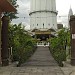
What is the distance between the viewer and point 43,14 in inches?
3270

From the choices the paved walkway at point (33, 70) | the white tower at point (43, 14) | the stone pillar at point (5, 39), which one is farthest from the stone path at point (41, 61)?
the white tower at point (43, 14)

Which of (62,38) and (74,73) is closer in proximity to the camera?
(74,73)

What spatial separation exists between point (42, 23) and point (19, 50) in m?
62.5

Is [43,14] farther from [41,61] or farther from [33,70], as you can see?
[33,70]

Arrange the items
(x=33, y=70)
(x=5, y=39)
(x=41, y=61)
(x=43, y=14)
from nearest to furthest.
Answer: (x=33, y=70) < (x=5, y=39) < (x=41, y=61) < (x=43, y=14)

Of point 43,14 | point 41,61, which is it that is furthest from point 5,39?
point 43,14

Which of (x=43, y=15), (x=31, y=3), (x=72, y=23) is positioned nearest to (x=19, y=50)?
(x=72, y=23)

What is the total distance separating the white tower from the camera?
8362 centimetres

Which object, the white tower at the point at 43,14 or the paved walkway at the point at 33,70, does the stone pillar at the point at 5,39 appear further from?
the white tower at the point at 43,14

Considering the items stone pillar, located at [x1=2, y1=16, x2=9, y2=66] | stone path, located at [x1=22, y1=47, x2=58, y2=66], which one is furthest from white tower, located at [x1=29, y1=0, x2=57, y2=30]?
stone pillar, located at [x1=2, y1=16, x2=9, y2=66]

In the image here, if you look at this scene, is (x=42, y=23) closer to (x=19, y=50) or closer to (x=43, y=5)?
(x=43, y=5)

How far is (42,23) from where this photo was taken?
84.2m

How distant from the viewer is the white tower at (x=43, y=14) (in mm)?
83625

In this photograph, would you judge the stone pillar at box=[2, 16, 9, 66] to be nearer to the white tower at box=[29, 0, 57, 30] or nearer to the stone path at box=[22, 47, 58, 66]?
the stone path at box=[22, 47, 58, 66]
